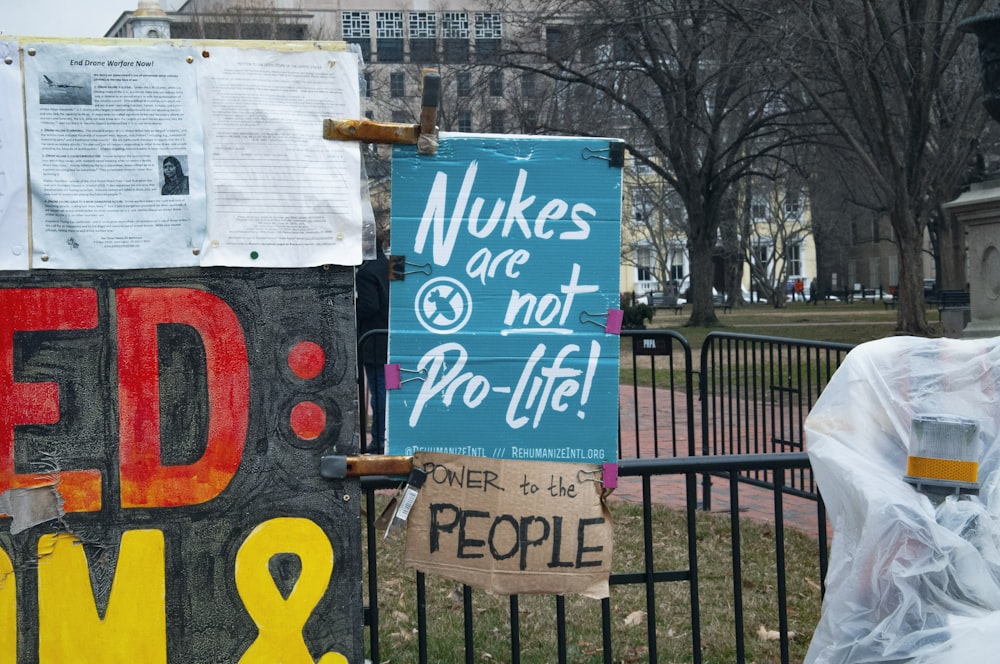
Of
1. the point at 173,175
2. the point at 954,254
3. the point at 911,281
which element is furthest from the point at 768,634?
the point at 954,254

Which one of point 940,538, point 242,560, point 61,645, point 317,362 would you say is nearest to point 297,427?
point 317,362

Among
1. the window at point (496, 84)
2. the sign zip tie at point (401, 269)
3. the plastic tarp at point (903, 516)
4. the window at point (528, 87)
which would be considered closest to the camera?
the plastic tarp at point (903, 516)

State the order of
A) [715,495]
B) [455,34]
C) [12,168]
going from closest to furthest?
1. [12,168]
2. [715,495]
3. [455,34]

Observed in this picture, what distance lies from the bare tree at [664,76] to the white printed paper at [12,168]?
1784 centimetres

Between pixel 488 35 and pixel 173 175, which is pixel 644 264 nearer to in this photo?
pixel 488 35

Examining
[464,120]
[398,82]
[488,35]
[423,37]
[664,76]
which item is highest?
[423,37]

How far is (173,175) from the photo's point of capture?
2.57 metres

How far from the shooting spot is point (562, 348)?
2.76 meters

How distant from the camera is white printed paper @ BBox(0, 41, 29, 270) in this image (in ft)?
8.20

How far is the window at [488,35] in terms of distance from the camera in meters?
25.1

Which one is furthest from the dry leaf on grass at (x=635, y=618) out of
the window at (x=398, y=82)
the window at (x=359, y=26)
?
the window at (x=359, y=26)

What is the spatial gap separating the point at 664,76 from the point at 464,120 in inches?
283

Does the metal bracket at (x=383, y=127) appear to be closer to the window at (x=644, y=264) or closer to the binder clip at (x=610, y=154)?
the binder clip at (x=610, y=154)

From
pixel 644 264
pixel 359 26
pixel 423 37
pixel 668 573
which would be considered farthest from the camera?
pixel 644 264
